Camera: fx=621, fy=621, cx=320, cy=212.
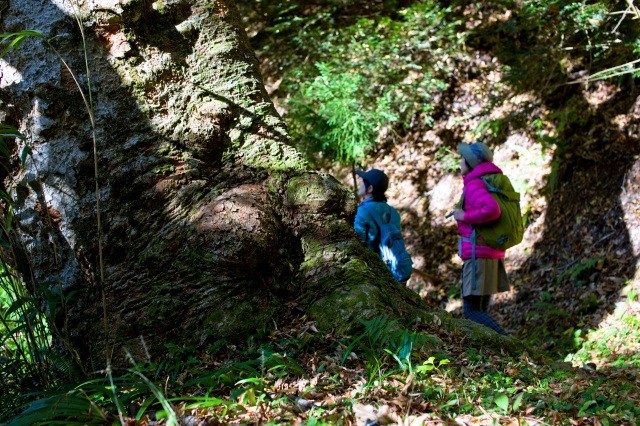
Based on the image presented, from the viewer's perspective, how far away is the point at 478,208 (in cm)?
554

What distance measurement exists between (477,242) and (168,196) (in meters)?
3.08

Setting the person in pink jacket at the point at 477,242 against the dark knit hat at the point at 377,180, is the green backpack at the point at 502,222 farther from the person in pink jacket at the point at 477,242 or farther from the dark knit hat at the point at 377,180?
the dark knit hat at the point at 377,180

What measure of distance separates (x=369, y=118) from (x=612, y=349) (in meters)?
4.15

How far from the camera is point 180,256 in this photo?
3.50 m

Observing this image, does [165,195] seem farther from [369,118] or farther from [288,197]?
[369,118]

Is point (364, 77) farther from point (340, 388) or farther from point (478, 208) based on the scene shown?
point (340, 388)

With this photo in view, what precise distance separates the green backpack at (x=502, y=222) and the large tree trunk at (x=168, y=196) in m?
2.00

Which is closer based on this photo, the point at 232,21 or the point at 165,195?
the point at 165,195

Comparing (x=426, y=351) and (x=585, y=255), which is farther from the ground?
(x=426, y=351)

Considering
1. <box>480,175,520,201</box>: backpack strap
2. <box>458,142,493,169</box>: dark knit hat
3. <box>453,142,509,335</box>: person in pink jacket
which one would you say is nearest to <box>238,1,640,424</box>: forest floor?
<box>453,142,509,335</box>: person in pink jacket

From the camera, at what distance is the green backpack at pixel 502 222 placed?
558 centimetres

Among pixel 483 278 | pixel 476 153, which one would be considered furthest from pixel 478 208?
pixel 483 278

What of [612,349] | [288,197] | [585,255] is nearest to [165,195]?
[288,197]

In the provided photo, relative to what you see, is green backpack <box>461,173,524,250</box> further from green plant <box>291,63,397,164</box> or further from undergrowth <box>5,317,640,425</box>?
green plant <box>291,63,397,164</box>
